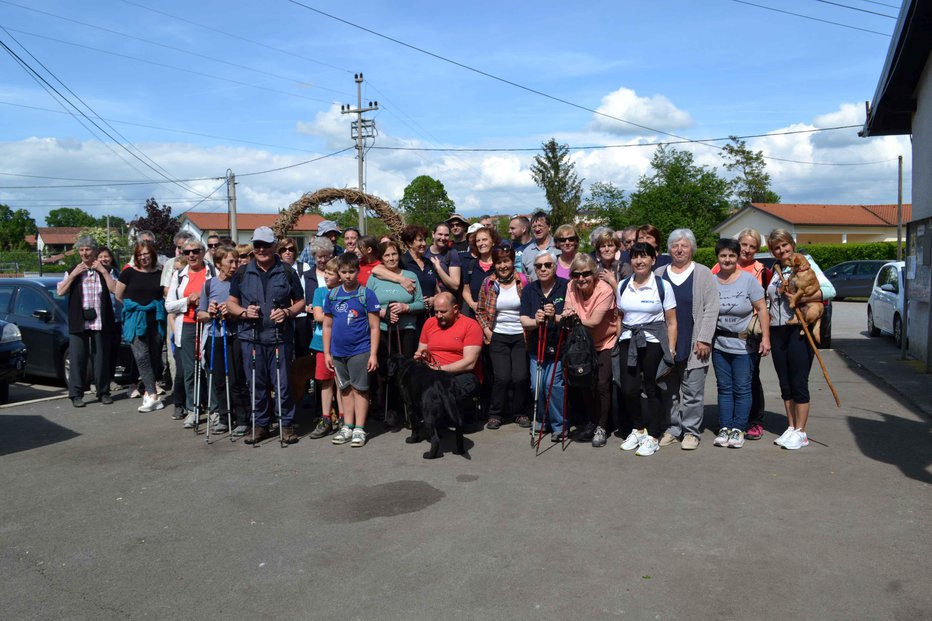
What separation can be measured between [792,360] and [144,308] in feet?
24.2

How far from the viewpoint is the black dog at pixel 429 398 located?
652 centimetres

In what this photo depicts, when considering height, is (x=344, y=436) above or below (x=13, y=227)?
below

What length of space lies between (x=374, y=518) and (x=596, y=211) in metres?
62.0

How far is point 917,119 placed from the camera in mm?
11984

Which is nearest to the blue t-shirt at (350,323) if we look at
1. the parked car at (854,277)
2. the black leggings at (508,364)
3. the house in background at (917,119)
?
the black leggings at (508,364)

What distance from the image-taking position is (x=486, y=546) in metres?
4.55

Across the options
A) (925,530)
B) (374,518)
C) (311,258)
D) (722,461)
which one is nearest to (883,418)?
(722,461)

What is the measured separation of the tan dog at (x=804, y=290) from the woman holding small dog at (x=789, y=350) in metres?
0.03

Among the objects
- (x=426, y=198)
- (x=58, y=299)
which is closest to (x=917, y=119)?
(x=58, y=299)

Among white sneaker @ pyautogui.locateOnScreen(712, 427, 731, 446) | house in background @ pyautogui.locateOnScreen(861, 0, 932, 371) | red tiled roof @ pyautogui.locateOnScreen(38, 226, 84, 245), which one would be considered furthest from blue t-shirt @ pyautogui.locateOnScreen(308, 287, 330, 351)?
red tiled roof @ pyautogui.locateOnScreen(38, 226, 84, 245)

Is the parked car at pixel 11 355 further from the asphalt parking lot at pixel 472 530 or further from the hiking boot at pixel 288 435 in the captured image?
the hiking boot at pixel 288 435

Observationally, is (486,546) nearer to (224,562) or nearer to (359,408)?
(224,562)

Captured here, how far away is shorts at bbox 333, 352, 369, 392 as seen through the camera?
707 cm

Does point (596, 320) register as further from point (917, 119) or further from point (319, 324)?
point (917, 119)
